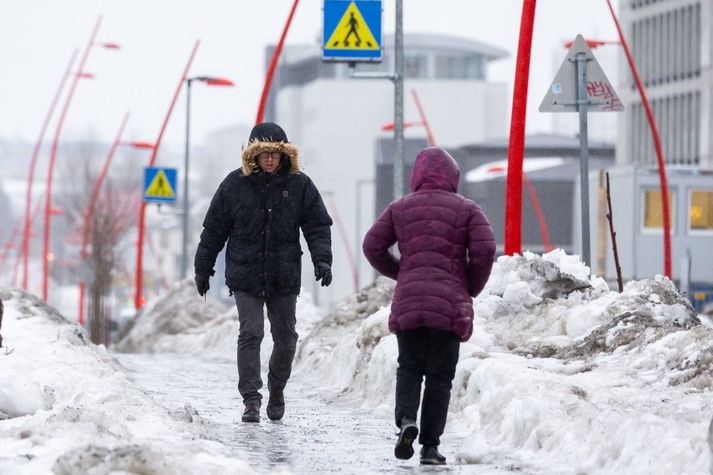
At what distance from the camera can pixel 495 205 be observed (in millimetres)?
84750

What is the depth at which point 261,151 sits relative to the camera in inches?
440

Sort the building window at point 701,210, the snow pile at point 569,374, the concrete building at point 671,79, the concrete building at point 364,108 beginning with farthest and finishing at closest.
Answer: the concrete building at point 364,108
the concrete building at point 671,79
the building window at point 701,210
the snow pile at point 569,374

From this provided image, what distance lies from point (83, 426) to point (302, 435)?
2607 mm

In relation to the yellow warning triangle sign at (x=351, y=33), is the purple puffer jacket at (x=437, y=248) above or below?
below

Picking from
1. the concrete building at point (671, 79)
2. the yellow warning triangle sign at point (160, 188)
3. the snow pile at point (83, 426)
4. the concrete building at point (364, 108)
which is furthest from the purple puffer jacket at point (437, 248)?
the concrete building at point (364, 108)

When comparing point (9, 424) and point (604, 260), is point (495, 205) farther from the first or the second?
point (9, 424)

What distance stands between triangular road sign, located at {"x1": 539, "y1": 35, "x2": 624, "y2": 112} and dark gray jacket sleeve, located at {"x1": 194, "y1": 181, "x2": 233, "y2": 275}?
579 cm

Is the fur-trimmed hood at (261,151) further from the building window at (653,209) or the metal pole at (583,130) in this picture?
the building window at (653,209)

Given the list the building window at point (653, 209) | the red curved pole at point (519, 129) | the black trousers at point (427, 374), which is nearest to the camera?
the black trousers at point (427, 374)

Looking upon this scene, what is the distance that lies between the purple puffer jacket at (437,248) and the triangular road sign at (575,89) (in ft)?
24.5

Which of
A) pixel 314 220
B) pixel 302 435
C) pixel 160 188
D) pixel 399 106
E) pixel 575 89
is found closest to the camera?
pixel 302 435

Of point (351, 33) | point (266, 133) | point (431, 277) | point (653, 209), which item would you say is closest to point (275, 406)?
point (266, 133)

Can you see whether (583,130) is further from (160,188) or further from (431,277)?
(160,188)

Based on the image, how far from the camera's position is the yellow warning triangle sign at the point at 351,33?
22641mm
